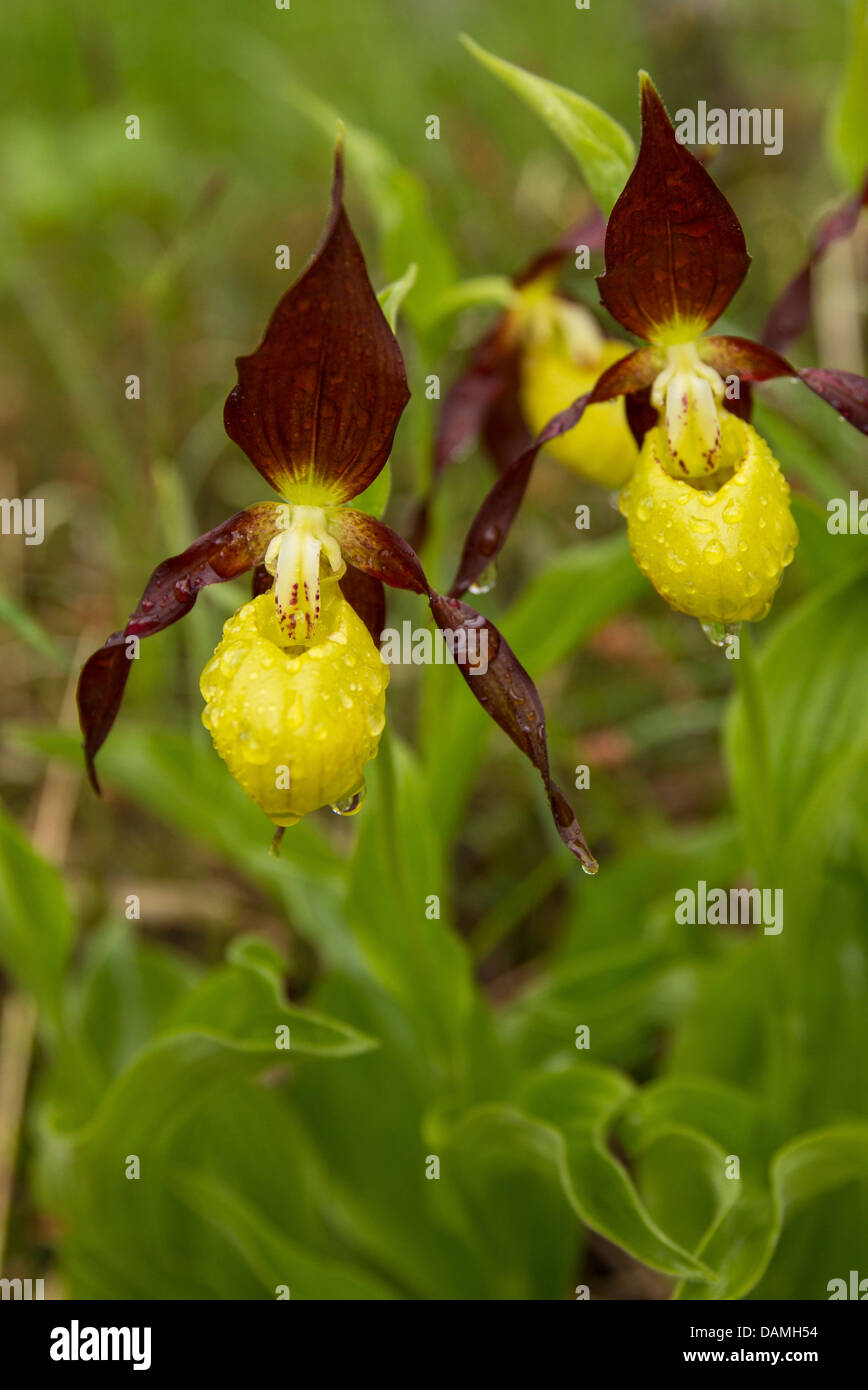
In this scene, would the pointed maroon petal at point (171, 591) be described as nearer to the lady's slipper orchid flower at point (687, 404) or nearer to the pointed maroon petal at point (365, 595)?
the pointed maroon petal at point (365, 595)

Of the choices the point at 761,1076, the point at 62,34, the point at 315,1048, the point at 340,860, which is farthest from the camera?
the point at 62,34

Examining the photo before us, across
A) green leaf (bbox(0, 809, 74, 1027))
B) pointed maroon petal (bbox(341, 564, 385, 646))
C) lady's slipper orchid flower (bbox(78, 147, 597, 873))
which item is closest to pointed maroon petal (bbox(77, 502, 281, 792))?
lady's slipper orchid flower (bbox(78, 147, 597, 873))

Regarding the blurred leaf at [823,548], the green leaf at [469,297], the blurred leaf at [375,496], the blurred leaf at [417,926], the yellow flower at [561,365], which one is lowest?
the blurred leaf at [417,926]

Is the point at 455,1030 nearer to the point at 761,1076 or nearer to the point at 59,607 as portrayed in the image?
the point at 761,1076

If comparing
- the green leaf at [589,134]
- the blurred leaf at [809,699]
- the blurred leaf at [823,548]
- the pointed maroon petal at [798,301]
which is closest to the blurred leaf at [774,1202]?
the blurred leaf at [809,699]

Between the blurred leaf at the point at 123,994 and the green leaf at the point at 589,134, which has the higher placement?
the green leaf at the point at 589,134

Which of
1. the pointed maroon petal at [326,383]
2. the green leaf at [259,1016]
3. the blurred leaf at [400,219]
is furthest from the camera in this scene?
the blurred leaf at [400,219]
